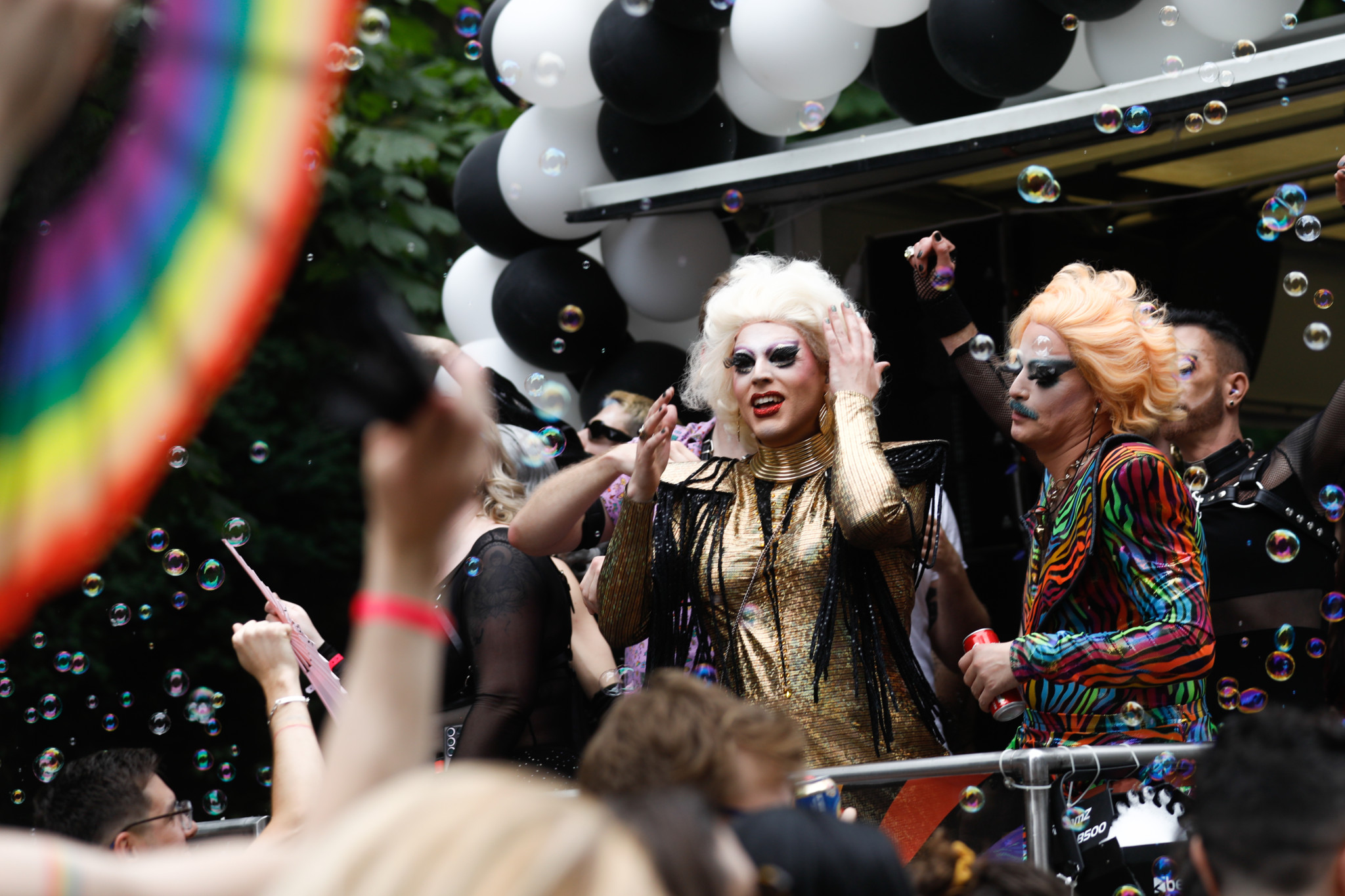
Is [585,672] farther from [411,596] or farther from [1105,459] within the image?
[411,596]

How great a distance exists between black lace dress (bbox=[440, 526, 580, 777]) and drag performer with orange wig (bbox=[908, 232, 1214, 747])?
1021 mm

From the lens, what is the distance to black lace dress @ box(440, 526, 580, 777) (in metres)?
3.29

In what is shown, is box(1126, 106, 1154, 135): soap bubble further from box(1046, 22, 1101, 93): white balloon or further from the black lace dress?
the black lace dress

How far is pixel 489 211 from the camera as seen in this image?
554cm

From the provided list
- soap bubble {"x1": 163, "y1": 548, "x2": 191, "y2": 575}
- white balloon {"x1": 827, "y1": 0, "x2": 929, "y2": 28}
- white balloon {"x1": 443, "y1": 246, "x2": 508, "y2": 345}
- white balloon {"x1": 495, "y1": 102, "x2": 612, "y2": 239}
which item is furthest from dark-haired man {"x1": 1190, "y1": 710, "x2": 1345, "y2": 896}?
white balloon {"x1": 443, "y1": 246, "x2": 508, "y2": 345}

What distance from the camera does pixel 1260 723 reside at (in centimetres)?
181

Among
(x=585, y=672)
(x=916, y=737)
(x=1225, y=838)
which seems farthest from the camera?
(x=585, y=672)

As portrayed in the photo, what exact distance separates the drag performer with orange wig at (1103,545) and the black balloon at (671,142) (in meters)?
1.96

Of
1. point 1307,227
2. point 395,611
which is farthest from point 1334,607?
point 395,611

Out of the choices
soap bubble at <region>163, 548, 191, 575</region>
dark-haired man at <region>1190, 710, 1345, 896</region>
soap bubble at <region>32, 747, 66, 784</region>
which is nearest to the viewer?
dark-haired man at <region>1190, 710, 1345, 896</region>

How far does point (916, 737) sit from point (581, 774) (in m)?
1.62

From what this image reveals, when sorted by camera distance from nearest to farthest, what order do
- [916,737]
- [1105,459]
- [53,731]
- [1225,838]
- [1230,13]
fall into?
[1225,838] → [1105,459] → [916,737] → [1230,13] → [53,731]

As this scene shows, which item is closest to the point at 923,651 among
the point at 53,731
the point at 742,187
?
the point at 742,187

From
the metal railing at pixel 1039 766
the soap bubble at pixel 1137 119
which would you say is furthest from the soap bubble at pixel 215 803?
the soap bubble at pixel 1137 119
